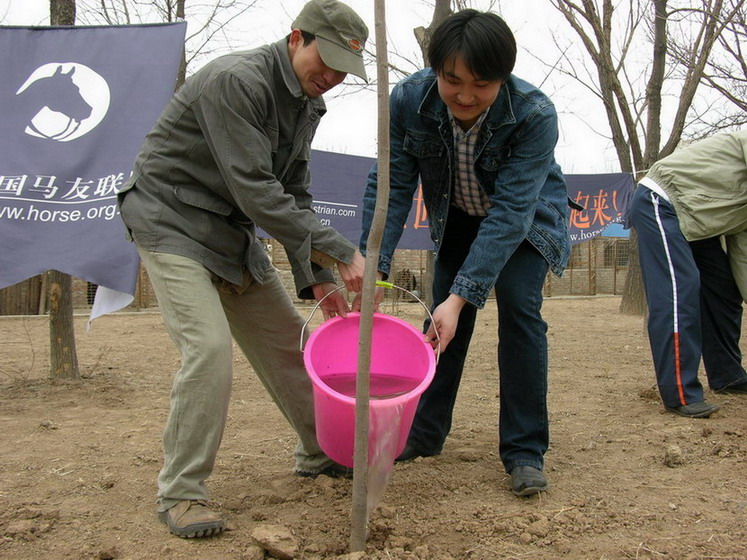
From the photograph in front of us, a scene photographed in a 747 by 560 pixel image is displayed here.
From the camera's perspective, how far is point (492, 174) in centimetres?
249

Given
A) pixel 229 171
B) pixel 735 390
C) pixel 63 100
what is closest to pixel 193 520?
pixel 229 171

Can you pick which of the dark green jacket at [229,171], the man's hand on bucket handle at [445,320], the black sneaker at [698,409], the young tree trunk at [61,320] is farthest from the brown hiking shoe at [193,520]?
the young tree trunk at [61,320]

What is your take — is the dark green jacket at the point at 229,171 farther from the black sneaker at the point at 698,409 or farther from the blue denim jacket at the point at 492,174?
the black sneaker at the point at 698,409

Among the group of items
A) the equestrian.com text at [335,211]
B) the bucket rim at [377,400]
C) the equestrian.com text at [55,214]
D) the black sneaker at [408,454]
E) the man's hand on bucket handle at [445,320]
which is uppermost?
the equestrian.com text at [335,211]

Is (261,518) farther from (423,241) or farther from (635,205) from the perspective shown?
(423,241)

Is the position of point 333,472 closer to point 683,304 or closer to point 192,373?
point 192,373

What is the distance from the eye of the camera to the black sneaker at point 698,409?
3449 mm

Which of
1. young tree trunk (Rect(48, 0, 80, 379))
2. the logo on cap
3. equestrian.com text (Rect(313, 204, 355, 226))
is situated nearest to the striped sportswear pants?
the logo on cap

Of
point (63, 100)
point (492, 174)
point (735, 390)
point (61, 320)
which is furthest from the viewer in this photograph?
point (61, 320)

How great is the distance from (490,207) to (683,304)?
1.55 meters

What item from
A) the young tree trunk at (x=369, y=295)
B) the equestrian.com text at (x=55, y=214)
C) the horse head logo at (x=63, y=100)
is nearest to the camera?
the young tree trunk at (x=369, y=295)

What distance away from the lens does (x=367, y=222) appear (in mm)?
2582

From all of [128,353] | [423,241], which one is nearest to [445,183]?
[128,353]

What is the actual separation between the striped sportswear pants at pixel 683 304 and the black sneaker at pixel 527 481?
1431 millimetres
